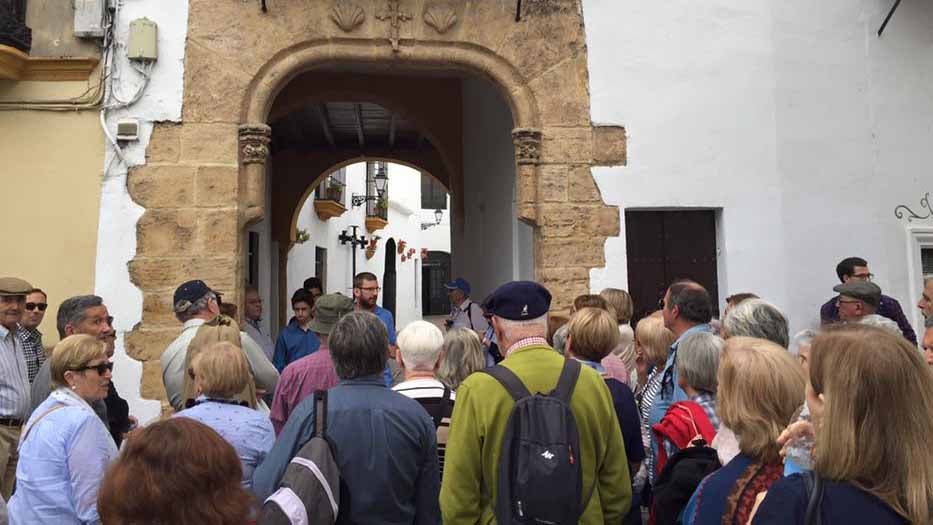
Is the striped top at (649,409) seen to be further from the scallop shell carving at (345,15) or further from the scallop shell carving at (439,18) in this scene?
the scallop shell carving at (345,15)

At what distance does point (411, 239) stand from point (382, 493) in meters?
23.6

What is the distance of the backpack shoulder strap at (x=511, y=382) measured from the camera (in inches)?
84.7

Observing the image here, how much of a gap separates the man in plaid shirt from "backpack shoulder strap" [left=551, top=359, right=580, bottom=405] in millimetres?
3132

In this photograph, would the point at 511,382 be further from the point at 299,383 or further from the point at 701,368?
the point at 299,383

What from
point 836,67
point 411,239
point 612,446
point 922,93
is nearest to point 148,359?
point 612,446

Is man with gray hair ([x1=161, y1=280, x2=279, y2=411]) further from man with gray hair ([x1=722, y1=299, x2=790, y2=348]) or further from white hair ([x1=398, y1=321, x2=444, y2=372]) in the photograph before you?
man with gray hair ([x1=722, y1=299, x2=790, y2=348])

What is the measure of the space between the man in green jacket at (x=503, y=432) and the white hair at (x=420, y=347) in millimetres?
616

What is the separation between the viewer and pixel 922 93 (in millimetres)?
6281

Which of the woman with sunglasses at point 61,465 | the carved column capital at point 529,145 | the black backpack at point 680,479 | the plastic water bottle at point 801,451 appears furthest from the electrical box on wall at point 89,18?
the plastic water bottle at point 801,451

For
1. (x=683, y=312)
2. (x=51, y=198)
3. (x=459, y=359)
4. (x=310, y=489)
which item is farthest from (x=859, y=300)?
(x=51, y=198)

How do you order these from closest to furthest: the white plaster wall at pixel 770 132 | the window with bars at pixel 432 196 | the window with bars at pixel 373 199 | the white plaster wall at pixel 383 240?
Answer: the white plaster wall at pixel 770 132 → the white plaster wall at pixel 383 240 → the window with bars at pixel 373 199 → the window with bars at pixel 432 196

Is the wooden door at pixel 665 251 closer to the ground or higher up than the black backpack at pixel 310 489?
higher up

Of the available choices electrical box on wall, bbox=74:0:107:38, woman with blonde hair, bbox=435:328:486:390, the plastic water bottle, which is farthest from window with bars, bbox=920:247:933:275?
electrical box on wall, bbox=74:0:107:38

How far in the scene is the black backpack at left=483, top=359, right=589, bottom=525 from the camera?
2.01m
